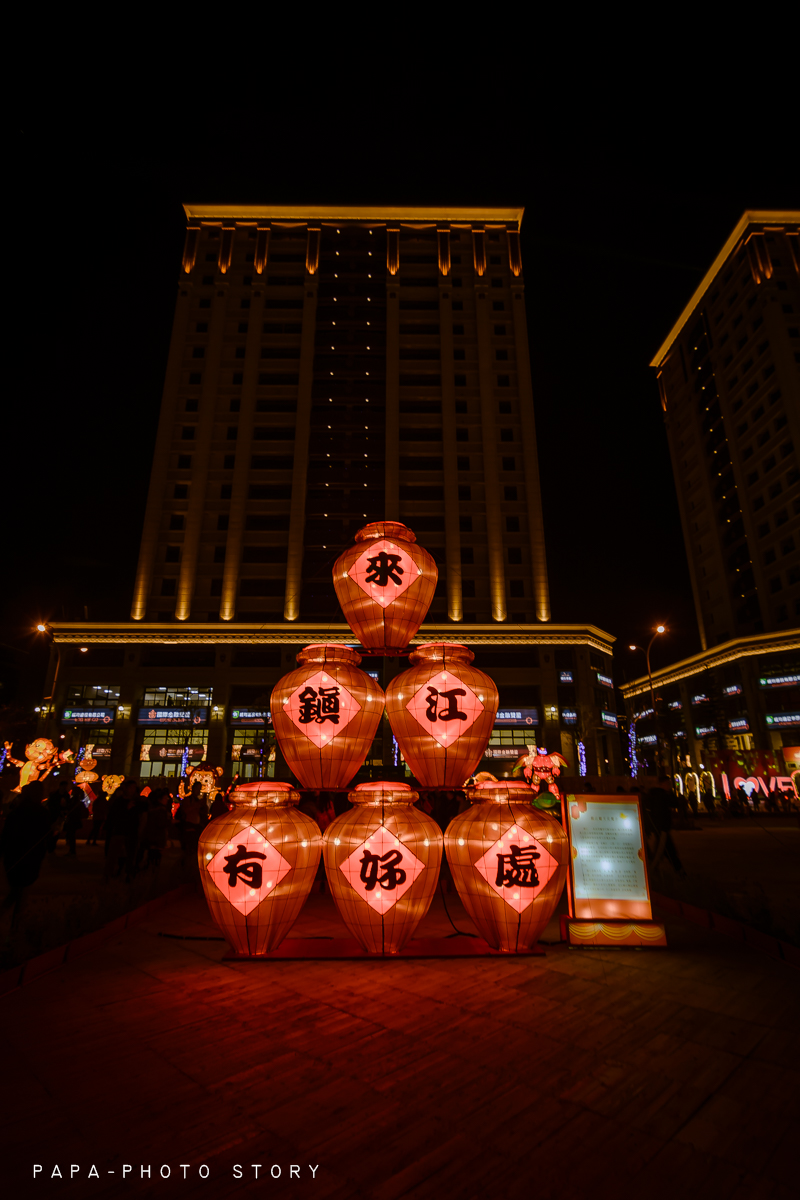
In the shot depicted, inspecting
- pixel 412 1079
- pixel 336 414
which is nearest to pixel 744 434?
pixel 336 414

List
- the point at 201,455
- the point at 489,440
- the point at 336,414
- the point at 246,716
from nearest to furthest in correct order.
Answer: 1. the point at 246,716
2. the point at 201,455
3. the point at 489,440
4. the point at 336,414

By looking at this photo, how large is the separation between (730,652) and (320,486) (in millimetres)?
29077

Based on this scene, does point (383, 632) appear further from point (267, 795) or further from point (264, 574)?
point (264, 574)

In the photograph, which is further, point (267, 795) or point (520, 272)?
point (520, 272)

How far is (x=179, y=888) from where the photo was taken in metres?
7.55

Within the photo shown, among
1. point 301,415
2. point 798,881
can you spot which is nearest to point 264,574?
point 301,415

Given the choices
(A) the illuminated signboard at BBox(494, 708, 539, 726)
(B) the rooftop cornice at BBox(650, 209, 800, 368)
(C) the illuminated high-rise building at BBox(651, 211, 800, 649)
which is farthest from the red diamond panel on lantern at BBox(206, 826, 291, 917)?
(B) the rooftop cornice at BBox(650, 209, 800, 368)

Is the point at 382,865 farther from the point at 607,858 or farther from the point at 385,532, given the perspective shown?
the point at 385,532

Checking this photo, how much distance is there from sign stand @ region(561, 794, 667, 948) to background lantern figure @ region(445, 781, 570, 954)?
0.59m

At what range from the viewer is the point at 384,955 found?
4.82m

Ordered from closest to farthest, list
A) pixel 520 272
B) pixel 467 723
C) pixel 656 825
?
1. pixel 467 723
2. pixel 656 825
3. pixel 520 272

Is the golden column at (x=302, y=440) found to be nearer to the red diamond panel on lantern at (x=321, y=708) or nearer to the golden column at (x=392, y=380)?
the golden column at (x=392, y=380)

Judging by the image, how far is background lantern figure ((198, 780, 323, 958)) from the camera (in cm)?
449

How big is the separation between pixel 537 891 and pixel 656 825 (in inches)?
180
